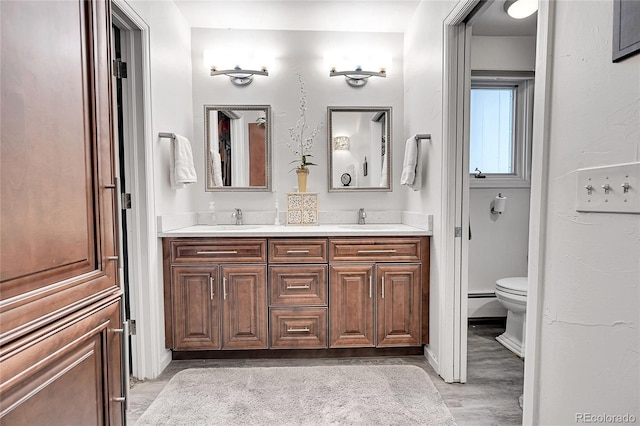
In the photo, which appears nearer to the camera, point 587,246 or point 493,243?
point 587,246

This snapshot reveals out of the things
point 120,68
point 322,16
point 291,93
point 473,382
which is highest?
point 322,16

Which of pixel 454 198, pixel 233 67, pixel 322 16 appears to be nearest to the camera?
pixel 454 198

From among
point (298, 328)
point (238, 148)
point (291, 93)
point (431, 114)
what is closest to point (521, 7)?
point (431, 114)

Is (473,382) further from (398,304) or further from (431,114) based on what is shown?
(431,114)

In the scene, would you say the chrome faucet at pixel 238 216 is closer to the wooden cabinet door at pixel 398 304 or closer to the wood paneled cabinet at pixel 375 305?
the wood paneled cabinet at pixel 375 305

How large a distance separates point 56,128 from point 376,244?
72.3 inches

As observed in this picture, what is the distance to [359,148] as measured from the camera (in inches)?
111

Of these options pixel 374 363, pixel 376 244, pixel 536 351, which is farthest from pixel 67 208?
pixel 374 363

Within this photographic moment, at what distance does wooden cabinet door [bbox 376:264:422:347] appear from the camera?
2281 mm

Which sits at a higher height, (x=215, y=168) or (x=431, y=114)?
(x=431, y=114)

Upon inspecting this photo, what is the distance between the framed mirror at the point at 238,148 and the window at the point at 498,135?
1758 mm

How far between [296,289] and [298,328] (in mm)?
260

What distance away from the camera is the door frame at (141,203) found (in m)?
1.99

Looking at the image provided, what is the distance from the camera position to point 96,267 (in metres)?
0.92
